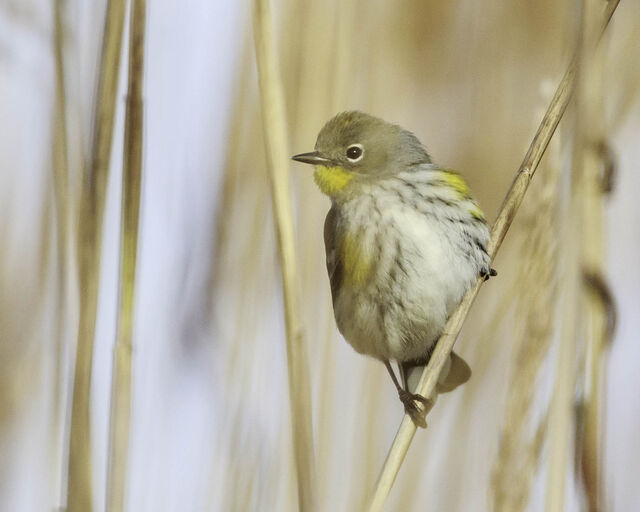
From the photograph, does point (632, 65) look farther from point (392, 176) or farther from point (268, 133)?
point (268, 133)

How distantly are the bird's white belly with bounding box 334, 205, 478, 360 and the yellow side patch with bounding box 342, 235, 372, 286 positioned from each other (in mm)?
11

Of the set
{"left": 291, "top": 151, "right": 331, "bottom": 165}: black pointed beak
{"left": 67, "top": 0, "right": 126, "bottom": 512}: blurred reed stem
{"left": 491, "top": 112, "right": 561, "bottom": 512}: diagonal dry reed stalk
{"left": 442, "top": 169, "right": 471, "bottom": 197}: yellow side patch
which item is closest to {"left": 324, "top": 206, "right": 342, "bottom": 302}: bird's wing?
{"left": 291, "top": 151, "right": 331, "bottom": 165}: black pointed beak

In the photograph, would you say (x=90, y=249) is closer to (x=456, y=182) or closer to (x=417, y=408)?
(x=417, y=408)

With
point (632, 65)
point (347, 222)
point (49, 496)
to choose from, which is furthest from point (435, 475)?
point (632, 65)

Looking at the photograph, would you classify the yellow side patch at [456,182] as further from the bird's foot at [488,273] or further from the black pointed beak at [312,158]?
the black pointed beak at [312,158]

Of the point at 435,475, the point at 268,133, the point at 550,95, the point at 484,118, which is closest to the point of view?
the point at 268,133

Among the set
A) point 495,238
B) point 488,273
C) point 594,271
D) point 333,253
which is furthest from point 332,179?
point 594,271

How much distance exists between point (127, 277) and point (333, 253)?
3.84ft

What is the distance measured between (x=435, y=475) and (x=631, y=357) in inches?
28.4

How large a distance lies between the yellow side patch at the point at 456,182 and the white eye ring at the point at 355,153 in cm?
29

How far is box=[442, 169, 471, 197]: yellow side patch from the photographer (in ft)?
8.84

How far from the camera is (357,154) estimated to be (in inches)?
109

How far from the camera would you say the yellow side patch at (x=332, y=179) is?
2713mm

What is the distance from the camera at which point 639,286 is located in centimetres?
266
